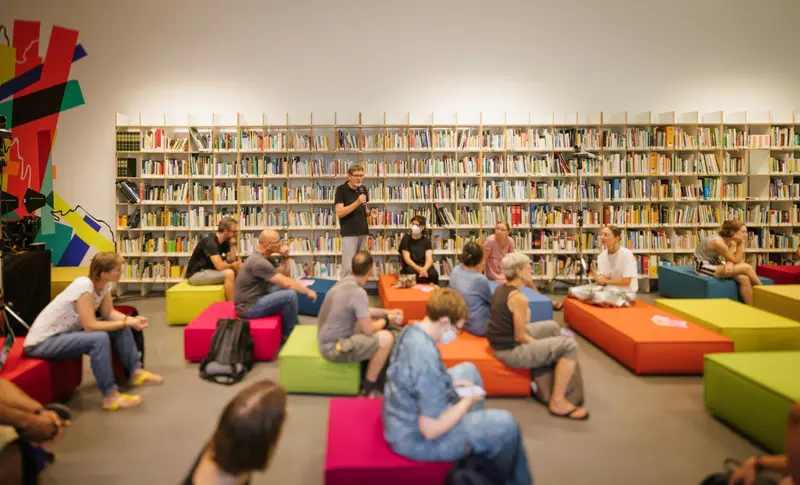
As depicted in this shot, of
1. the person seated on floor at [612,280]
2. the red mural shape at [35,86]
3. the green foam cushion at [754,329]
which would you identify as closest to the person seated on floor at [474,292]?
the person seated on floor at [612,280]

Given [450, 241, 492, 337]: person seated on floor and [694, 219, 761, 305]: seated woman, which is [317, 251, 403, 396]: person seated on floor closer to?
[450, 241, 492, 337]: person seated on floor

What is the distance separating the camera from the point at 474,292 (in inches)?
172

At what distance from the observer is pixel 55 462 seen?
9.32 ft

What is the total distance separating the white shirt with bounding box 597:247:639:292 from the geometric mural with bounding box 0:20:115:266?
7123mm

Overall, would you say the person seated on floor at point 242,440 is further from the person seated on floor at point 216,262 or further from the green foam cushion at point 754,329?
the person seated on floor at point 216,262

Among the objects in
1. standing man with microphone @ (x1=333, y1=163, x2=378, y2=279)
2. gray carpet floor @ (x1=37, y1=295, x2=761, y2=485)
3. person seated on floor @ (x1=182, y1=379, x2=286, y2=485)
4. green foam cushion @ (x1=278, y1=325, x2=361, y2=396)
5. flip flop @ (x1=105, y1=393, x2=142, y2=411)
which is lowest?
gray carpet floor @ (x1=37, y1=295, x2=761, y2=485)

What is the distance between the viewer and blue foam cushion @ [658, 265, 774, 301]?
20.1 ft

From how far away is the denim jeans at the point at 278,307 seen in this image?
4.75 meters

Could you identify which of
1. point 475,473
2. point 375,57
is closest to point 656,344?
point 475,473

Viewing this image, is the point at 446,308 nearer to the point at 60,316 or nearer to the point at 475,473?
the point at 475,473

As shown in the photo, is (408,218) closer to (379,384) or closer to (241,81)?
(241,81)

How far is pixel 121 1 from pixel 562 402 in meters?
8.26

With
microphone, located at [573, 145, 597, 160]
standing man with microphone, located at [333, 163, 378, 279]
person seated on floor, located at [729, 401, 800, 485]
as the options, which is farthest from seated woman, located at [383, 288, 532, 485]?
microphone, located at [573, 145, 597, 160]

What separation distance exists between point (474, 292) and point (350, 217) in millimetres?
2608
